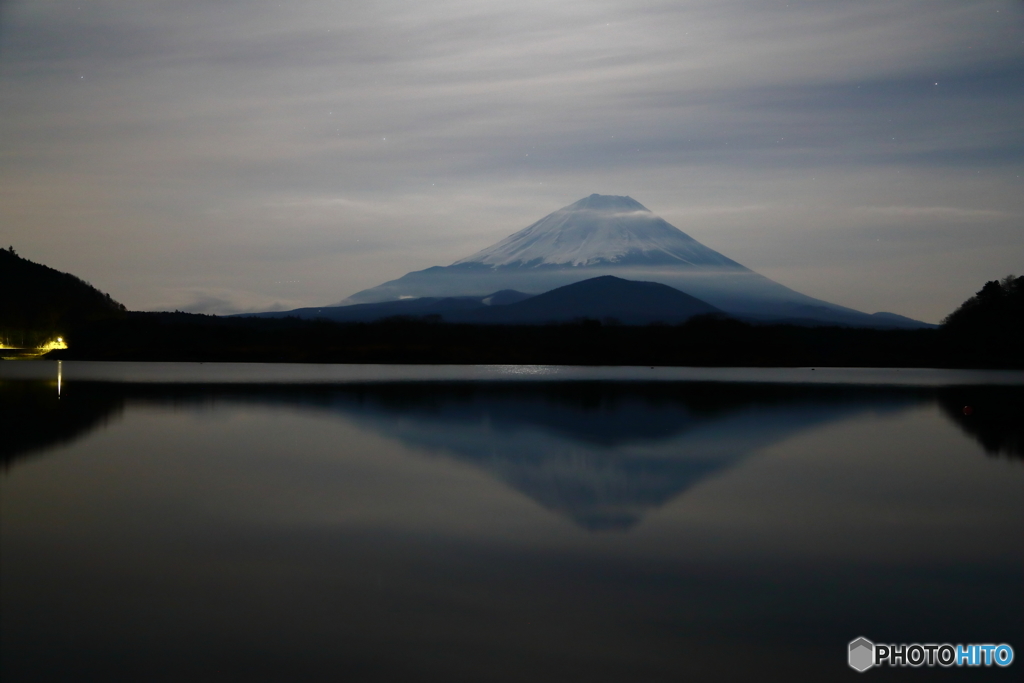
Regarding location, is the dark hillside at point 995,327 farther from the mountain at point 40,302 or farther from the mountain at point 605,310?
the mountain at point 605,310

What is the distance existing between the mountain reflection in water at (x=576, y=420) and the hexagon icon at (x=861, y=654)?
3.45 metres

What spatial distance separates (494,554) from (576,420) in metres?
12.9

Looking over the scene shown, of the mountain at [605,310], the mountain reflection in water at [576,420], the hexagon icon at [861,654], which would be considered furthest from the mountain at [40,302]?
the hexagon icon at [861,654]

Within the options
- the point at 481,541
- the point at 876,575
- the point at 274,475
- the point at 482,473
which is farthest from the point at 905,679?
the point at 274,475

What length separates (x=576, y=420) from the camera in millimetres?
20641

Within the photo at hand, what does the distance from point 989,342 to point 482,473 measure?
75.6m

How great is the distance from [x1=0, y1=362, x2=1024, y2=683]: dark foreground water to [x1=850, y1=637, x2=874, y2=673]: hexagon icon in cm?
10

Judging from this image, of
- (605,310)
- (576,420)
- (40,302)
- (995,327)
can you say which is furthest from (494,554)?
(605,310)

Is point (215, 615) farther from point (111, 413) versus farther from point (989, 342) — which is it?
point (989, 342)

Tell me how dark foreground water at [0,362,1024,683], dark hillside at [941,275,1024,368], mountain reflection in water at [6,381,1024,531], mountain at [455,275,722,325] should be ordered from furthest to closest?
mountain at [455,275,722,325] < dark hillside at [941,275,1024,368] < mountain reflection in water at [6,381,1024,531] < dark foreground water at [0,362,1024,683]

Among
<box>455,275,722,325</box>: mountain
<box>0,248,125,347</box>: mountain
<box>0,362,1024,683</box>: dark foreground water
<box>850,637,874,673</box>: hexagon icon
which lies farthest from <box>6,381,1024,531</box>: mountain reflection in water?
<box>455,275,722,325</box>: mountain

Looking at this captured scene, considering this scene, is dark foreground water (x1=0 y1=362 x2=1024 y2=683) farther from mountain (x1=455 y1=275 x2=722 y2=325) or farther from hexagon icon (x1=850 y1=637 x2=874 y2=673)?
mountain (x1=455 y1=275 x2=722 y2=325)

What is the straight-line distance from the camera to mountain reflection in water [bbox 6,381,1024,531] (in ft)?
39.3

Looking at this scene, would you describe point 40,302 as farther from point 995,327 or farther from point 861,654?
point 861,654
